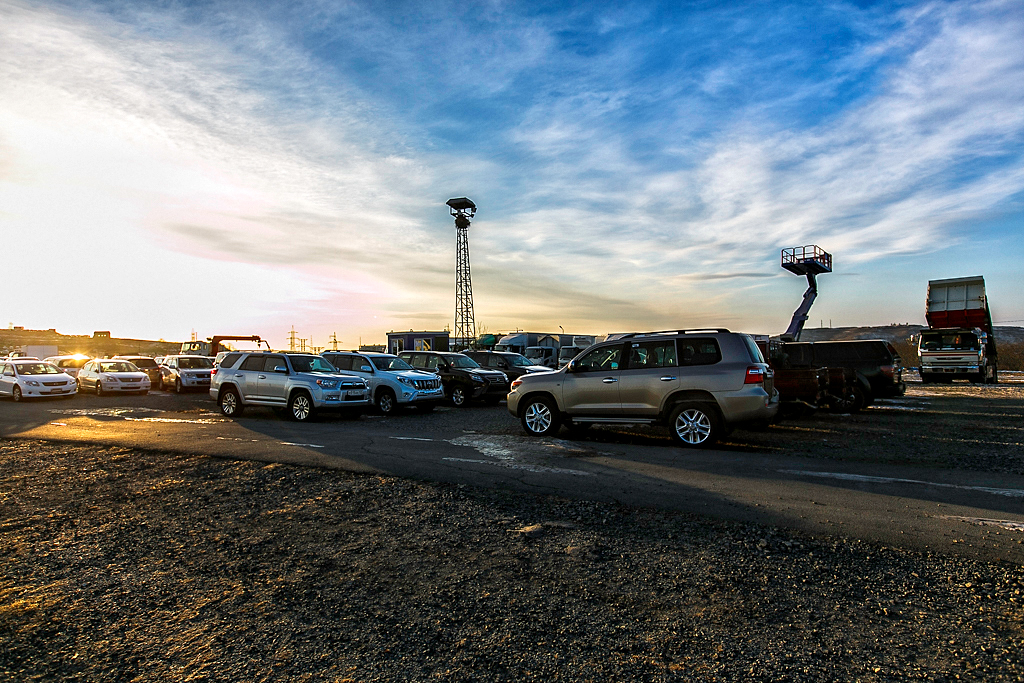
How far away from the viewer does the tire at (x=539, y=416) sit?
37.8ft

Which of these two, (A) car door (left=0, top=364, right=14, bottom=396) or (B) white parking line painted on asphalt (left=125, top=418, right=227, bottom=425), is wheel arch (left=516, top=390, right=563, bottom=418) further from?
(A) car door (left=0, top=364, right=14, bottom=396)

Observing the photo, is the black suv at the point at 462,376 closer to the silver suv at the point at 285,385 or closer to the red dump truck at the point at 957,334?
the silver suv at the point at 285,385

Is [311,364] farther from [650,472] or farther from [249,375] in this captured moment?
[650,472]

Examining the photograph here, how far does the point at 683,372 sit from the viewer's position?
10141mm

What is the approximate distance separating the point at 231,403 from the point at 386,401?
410 centimetres

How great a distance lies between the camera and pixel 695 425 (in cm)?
1006

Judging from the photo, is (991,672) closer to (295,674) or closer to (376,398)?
(295,674)

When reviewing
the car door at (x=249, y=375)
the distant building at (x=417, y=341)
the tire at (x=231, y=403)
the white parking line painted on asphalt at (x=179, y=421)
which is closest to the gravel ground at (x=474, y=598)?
the white parking line painted on asphalt at (x=179, y=421)

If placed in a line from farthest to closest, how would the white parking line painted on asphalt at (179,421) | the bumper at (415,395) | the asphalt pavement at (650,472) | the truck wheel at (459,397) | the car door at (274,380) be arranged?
1. the truck wheel at (459,397)
2. the bumper at (415,395)
3. the car door at (274,380)
4. the white parking line painted on asphalt at (179,421)
5. the asphalt pavement at (650,472)

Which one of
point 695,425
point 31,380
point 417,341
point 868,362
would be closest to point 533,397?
point 695,425

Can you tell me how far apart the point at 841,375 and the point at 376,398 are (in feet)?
43.2

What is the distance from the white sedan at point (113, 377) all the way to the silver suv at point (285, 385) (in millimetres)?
11657

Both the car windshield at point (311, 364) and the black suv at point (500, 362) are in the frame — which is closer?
the car windshield at point (311, 364)

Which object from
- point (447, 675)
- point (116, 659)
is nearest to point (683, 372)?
point (447, 675)
